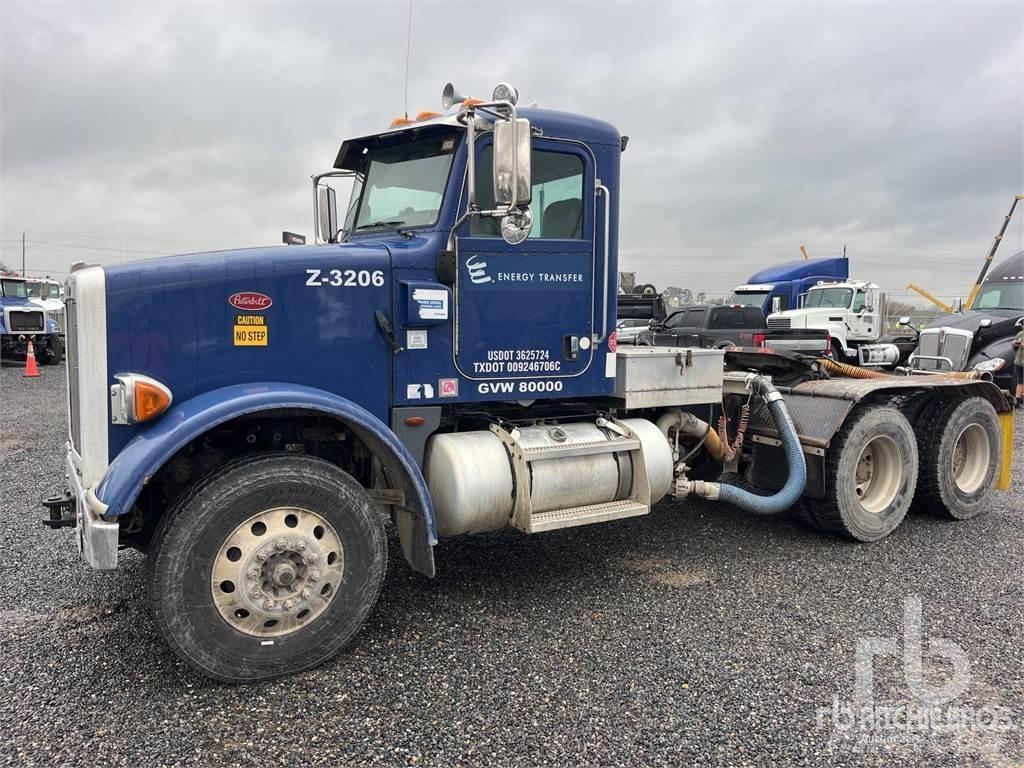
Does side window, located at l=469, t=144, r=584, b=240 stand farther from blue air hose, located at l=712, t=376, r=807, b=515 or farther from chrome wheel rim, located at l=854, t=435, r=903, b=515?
chrome wheel rim, located at l=854, t=435, r=903, b=515

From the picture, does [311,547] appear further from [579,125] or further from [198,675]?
[579,125]

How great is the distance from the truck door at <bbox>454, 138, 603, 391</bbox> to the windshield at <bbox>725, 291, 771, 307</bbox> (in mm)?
18665

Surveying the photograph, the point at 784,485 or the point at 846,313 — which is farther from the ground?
the point at 846,313

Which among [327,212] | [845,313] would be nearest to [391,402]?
[327,212]

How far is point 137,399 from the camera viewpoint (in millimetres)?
3268

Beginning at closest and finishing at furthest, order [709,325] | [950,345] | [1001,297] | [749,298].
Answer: [950,345] < [1001,297] < [709,325] < [749,298]

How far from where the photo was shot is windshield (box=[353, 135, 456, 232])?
13.8 feet

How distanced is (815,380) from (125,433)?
204 inches

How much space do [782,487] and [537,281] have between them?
2.58 metres

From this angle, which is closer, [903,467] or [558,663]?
[558,663]

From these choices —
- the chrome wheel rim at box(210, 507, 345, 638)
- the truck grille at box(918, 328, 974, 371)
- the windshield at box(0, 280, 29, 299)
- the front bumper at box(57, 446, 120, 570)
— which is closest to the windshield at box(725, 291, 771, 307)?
the truck grille at box(918, 328, 974, 371)

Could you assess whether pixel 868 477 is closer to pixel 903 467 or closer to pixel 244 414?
pixel 903 467

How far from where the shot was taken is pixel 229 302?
3604mm

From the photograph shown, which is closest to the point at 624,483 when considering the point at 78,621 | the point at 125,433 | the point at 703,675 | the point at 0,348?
the point at 703,675
